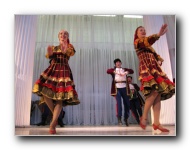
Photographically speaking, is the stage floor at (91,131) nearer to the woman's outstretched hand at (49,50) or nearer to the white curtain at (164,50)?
the white curtain at (164,50)

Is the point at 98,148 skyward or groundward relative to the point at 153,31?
groundward

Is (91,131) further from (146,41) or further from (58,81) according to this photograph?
(146,41)

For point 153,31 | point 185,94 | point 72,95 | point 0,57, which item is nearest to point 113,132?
point 72,95

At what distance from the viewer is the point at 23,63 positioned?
9.53 feet

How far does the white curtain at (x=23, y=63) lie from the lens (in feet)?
9.43

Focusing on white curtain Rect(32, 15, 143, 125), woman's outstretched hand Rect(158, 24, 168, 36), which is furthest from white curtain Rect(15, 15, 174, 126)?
woman's outstretched hand Rect(158, 24, 168, 36)

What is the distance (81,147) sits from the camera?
289cm

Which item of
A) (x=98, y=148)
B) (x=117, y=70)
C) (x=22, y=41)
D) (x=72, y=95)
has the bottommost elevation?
(x=98, y=148)

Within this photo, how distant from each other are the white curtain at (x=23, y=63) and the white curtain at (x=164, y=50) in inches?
38.6

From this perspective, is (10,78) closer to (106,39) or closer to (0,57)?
(0,57)

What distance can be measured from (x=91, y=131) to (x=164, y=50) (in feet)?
3.01

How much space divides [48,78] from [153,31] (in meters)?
0.98

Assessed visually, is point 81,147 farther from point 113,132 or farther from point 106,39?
point 106,39

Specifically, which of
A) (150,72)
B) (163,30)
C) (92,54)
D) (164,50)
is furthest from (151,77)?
(92,54)
